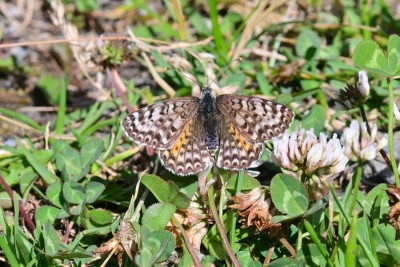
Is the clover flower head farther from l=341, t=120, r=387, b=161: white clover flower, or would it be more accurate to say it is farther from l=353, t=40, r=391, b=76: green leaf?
l=353, t=40, r=391, b=76: green leaf

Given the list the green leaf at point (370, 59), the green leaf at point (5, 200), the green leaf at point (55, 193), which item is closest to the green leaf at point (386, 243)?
the green leaf at point (370, 59)

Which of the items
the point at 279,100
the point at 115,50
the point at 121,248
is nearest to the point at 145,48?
the point at 115,50

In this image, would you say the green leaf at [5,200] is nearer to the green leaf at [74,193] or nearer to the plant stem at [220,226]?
the green leaf at [74,193]

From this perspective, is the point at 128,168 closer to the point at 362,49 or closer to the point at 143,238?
the point at 143,238

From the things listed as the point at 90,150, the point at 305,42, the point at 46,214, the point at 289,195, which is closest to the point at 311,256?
the point at 289,195

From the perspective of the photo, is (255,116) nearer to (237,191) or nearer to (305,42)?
(237,191)
